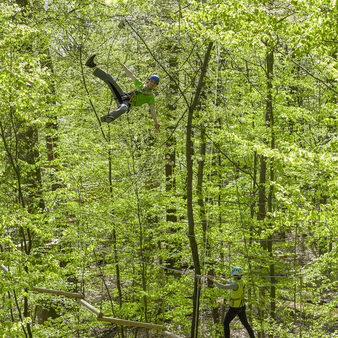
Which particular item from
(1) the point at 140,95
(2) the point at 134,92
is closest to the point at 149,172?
(1) the point at 140,95

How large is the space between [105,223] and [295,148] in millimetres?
5928

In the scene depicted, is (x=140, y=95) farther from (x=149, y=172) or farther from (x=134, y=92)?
(x=149, y=172)

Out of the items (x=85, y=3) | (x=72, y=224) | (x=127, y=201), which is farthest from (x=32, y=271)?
Answer: (x=85, y=3)

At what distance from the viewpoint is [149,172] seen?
34.3 feet

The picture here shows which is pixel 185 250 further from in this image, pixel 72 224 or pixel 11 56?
pixel 11 56

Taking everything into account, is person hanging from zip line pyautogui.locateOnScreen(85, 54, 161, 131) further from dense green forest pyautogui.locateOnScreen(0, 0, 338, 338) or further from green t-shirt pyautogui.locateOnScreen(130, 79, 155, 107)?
dense green forest pyautogui.locateOnScreen(0, 0, 338, 338)

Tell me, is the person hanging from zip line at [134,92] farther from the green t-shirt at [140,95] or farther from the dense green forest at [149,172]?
the dense green forest at [149,172]

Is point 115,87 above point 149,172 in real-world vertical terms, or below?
above

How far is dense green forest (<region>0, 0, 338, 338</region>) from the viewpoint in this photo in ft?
21.1

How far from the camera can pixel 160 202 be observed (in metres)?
10.5

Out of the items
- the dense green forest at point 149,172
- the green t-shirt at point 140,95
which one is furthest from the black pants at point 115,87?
the dense green forest at point 149,172

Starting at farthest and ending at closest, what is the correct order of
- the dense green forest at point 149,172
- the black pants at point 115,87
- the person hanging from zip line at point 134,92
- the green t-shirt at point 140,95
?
the dense green forest at point 149,172, the green t-shirt at point 140,95, the person hanging from zip line at point 134,92, the black pants at point 115,87

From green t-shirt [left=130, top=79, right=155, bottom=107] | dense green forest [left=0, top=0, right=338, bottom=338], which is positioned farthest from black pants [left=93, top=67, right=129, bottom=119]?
dense green forest [left=0, top=0, right=338, bottom=338]

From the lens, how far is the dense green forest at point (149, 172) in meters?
6.44
